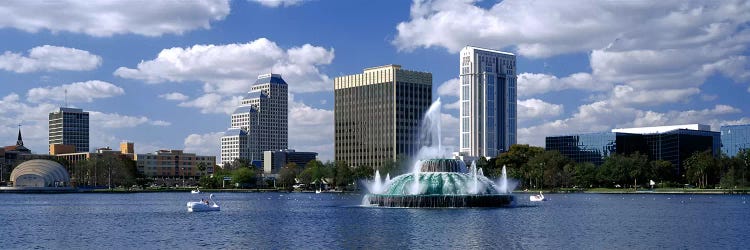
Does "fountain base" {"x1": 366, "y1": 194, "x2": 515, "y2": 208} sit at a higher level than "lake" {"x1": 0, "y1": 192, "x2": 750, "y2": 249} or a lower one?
higher

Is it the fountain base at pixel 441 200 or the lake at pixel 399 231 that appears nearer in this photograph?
the lake at pixel 399 231

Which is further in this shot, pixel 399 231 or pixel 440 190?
pixel 440 190

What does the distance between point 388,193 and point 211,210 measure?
2321 centimetres

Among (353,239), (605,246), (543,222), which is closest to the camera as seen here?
(605,246)

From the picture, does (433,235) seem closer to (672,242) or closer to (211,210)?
(672,242)

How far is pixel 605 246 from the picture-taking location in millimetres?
54469

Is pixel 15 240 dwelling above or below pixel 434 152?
below

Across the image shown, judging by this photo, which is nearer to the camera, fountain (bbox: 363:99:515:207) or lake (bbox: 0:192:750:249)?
lake (bbox: 0:192:750:249)

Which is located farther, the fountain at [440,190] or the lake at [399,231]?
the fountain at [440,190]

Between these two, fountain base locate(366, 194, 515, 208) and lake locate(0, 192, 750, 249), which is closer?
lake locate(0, 192, 750, 249)

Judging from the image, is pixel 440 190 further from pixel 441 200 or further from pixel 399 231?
pixel 399 231

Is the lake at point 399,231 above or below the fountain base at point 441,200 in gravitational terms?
below

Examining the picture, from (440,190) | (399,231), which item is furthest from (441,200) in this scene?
(399,231)

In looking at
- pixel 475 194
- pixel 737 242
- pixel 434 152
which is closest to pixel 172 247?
pixel 737 242
